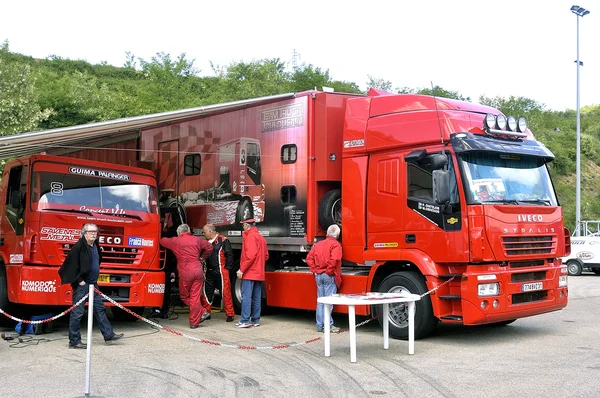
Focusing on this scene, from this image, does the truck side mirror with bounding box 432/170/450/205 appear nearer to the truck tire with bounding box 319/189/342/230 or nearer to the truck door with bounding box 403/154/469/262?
the truck door with bounding box 403/154/469/262

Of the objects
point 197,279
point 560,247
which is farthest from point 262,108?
point 560,247

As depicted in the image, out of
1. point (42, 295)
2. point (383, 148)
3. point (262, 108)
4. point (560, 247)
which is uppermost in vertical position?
point (262, 108)

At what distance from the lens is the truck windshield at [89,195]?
10.3 metres

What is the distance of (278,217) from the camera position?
1116cm

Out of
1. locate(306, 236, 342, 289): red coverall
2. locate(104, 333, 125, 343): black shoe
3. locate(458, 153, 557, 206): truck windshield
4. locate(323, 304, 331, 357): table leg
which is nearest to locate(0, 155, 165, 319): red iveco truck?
locate(104, 333, 125, 343): black shoe

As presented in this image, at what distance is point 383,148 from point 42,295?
555cm

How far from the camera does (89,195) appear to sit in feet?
35.4

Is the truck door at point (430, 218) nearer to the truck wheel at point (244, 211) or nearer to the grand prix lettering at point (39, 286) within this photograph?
the truck wheel at point (244, 211)

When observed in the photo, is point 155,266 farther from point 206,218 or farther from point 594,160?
point 594,160

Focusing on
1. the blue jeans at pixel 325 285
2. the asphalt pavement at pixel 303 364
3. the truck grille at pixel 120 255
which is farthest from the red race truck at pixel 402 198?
the truck grille at pixel 120 255

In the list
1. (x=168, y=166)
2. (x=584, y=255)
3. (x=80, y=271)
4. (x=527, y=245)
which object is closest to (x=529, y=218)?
(x=527, y=245)

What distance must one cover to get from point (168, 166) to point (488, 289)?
7432mm

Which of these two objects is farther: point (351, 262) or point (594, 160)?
point (594, 160)

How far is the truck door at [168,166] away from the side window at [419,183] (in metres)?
5.68
